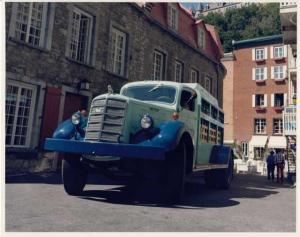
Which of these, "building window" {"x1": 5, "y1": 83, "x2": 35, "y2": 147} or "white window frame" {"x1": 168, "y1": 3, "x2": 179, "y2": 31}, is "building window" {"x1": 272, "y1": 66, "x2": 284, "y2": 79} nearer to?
"white window frame" {"x1": 168, "y1": 3, "x2": 179, "y2": 31}

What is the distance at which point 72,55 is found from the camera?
11.4 meters

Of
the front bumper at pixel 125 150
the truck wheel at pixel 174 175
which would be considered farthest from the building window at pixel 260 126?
the front bumper at pixel 125 150

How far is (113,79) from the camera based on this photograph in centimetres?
1284

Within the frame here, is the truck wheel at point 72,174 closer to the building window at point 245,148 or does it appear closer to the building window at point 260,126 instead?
the building window at point 245,148

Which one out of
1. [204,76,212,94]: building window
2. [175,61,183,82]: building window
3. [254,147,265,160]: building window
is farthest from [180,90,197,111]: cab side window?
[254,147,265,160]: building window

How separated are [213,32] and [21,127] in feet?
55.0

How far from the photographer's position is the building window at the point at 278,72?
3336 cm

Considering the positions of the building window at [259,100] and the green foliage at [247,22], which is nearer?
the building window at [259,100]

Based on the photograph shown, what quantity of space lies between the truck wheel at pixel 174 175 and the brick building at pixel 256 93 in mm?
27513

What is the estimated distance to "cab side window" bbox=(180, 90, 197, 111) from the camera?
21.9 feet

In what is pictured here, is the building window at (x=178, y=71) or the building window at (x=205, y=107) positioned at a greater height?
the building window at (x=178, y=71)

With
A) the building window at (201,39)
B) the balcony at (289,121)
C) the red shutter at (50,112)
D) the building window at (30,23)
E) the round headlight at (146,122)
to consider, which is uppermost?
the building window at (201,39)

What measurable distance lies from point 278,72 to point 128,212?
32.5m

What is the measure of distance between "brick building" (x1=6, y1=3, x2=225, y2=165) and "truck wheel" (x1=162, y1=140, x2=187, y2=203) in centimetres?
525
